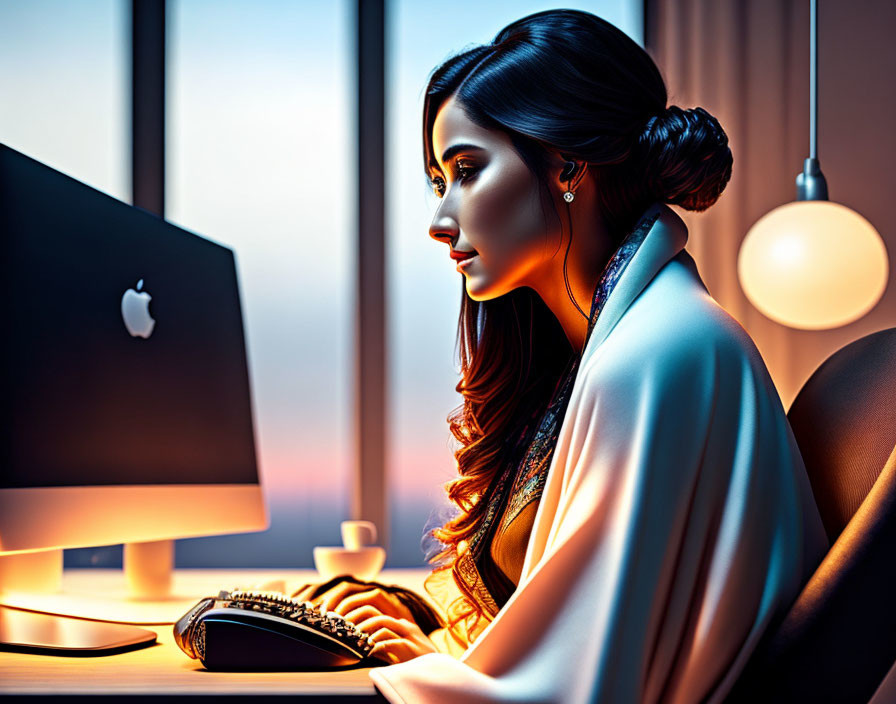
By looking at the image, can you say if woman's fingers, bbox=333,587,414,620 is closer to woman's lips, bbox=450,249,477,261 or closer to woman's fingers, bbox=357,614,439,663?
woman's fingers, bbox=357,614,439,663

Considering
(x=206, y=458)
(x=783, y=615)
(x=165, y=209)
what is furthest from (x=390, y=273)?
(x=783, y=615)

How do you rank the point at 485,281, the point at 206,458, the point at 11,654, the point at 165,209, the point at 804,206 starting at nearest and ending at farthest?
the point at 11,654, the point at 485,281, the point at 206,458, the point at 804,206, the point at 165,209

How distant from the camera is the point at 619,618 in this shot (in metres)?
0.66

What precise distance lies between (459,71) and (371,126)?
6.59 ft

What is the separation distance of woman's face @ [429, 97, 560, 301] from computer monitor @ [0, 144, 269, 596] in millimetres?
505

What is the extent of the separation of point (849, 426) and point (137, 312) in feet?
3.20

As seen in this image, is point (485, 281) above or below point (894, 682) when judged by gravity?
above

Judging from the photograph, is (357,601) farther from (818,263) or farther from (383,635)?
(818,263)

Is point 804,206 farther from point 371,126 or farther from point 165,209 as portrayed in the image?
point 165,209

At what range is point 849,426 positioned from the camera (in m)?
0.87

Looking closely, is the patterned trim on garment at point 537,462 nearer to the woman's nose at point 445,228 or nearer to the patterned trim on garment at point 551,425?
the patterned trim on garment at point 551,425

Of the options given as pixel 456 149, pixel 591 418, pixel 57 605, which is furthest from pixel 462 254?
pixel 57 605

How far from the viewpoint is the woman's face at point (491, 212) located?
1.00 metres

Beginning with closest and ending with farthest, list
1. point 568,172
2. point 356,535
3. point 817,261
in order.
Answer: point 568,172, point 356,535, point 817,261
